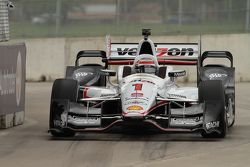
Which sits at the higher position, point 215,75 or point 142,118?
point 215,75

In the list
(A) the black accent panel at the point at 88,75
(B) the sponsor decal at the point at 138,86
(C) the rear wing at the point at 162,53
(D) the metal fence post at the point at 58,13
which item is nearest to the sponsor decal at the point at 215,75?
(C) the rear wing at the point at 162,53

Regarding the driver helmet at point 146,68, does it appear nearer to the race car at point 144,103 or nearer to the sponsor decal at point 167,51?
the race car at point 144,103

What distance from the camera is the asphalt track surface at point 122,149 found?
11500 mm

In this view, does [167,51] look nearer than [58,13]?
Yes

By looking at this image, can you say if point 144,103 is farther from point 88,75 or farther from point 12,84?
point 12,84

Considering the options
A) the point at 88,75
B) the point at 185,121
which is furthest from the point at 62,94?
the point at 88,75

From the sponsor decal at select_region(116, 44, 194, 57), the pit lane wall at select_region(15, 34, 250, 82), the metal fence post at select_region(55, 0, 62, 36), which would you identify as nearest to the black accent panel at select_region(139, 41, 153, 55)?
the sponsor decal at select_region(116, 44, 194, 57)

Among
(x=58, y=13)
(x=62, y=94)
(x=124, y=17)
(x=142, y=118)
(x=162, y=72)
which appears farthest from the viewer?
(x=124, y=17)

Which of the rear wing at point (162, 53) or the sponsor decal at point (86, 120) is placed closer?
the sponsor decal at point (86, 120)

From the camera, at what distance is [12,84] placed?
16.0 meters

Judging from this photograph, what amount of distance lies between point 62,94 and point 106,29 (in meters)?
14.9

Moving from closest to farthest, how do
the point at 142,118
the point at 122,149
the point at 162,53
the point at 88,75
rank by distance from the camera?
1. the point at 122,149
2. the point at 142,118
3. the point at 88,75
4. the point at 162,53

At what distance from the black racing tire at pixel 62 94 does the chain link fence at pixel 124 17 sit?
47.0 feet

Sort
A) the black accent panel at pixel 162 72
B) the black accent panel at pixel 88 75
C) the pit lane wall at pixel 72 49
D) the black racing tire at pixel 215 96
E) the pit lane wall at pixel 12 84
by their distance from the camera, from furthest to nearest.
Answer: the pit lane wall at pixel 72 49
the black accent panel at pixel 88 75
the pit lane wall at pixel 12 84
the black accent panel at pixel 162 72
the black racing tire at pixel 215 96
